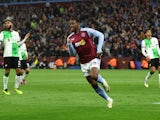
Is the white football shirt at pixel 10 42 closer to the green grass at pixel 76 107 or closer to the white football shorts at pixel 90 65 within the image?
the green grass at pixel 76 107

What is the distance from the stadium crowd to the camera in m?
46.9

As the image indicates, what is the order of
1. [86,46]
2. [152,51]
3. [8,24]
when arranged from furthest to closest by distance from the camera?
1. [152,51]
2. [8,24]
3. [86,46]

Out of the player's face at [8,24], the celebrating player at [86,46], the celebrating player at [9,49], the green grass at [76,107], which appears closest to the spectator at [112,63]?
the green grass at [76,107]

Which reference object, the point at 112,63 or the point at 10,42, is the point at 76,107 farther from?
the point at 112,63

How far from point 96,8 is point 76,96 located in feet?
116

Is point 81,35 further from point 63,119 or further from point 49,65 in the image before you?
point 49,65

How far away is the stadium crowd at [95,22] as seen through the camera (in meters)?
46.9

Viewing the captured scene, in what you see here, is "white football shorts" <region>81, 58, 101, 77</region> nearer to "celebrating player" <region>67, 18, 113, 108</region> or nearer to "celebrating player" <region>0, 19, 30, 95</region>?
"celebrating player" <region>67, 18, 113, 108</region>

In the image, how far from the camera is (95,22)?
169 feet

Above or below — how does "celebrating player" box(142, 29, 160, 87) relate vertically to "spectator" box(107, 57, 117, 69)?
above

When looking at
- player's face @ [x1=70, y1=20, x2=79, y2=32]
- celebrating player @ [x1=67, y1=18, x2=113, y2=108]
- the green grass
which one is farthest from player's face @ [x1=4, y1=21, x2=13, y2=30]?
player's face @ [x1=70, y1=20, x2=79, y2=32]

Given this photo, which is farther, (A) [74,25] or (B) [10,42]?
(B) [10,42]

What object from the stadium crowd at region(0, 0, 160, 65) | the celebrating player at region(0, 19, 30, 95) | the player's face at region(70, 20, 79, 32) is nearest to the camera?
the player's face at region(70, 20, 79, 32)

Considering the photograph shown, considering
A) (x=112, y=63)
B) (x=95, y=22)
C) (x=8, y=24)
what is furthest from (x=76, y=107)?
(x=95, y=22)
